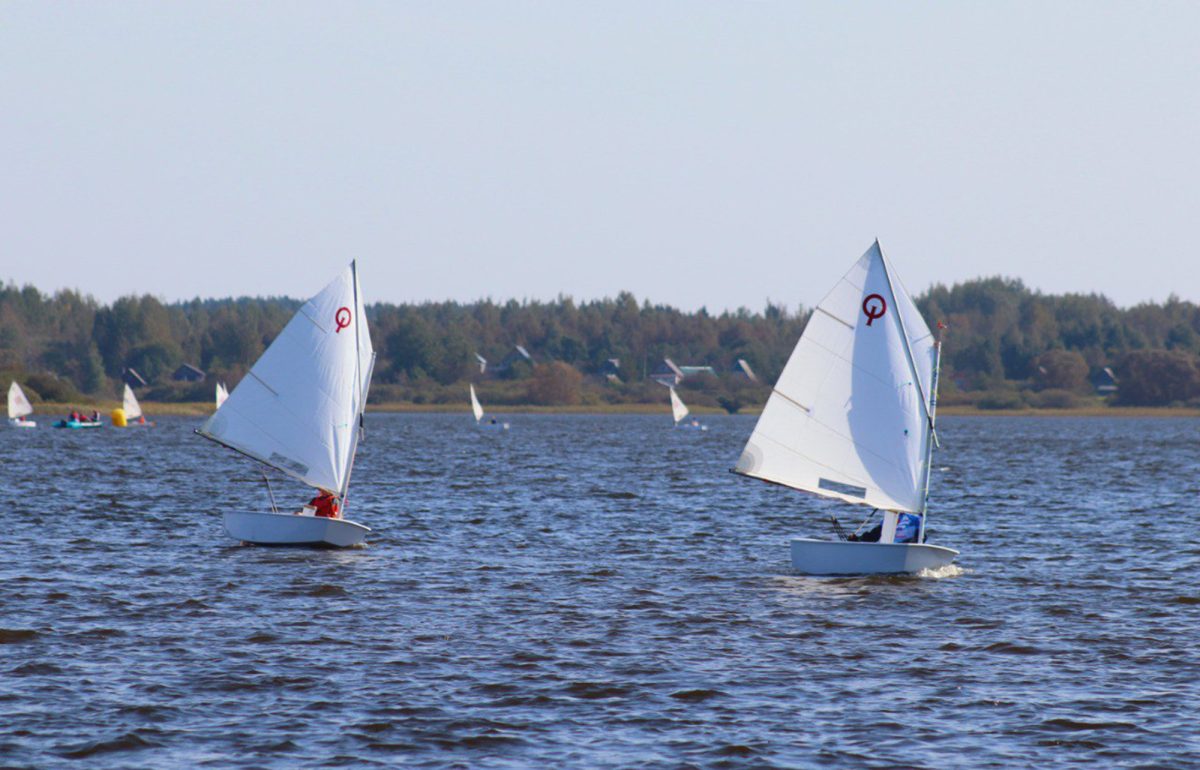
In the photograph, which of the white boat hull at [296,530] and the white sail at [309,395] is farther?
the white sail at [309,395]

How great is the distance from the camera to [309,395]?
4178 centimetres

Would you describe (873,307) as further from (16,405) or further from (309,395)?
(16,405)

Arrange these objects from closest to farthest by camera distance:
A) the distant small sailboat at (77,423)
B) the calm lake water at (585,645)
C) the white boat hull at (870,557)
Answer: the calm lake water at (585,645), the white boat hull at (870,557), the distant small sailboat at (77,423)

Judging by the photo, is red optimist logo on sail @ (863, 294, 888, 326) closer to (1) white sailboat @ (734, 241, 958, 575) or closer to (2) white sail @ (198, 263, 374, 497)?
(1) white sailboat @ (734, 241, 958, 575)

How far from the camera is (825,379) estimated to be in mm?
36438

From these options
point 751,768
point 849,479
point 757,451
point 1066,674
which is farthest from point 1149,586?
point 751,768

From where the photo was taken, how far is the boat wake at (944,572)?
36.3 meters

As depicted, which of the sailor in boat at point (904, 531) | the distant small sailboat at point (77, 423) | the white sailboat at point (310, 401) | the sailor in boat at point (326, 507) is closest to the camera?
the sailor in boat at point (904, 531)

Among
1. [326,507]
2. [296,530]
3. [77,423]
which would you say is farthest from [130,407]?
[296,530]

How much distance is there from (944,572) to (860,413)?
15.4 feet

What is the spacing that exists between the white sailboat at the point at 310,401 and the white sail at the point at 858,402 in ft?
38.7

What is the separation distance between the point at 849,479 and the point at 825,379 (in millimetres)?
2527

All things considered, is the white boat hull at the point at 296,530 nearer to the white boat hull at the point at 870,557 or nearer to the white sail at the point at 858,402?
the white sail at the point at 858,402

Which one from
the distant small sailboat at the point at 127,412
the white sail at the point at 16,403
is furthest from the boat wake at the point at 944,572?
the distant small sailboat at the point at 127,412
